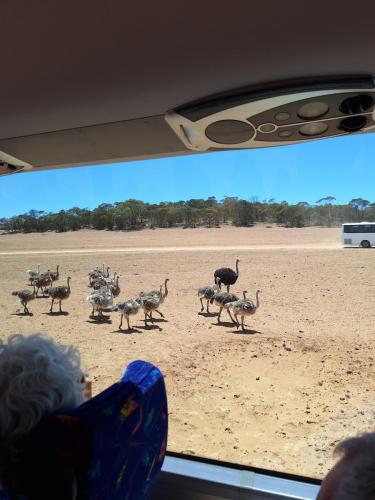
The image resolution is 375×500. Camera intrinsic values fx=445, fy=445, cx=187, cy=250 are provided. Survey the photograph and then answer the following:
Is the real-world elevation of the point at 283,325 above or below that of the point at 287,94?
below

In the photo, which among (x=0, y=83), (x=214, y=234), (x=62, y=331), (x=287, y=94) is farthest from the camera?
(x=214, y=234)

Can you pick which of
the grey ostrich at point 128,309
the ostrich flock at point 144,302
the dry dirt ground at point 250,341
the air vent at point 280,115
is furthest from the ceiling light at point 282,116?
the grey ostrich at point 128,309

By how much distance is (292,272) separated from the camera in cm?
1041

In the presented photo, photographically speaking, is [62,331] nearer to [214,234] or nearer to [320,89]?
[320,89]

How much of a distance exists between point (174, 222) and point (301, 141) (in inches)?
346

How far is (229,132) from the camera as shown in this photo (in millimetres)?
1369

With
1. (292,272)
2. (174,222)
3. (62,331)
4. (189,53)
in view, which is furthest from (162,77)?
(292,272)

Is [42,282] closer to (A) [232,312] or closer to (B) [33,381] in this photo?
(A) [232,312]

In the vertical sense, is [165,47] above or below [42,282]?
above

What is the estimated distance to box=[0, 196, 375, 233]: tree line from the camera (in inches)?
272

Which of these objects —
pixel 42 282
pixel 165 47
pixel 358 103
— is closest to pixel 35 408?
pixel 165 47

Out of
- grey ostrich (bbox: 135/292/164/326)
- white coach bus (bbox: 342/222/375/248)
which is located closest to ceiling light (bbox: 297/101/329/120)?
grey ostrich (bbox: 135/292/164/326)

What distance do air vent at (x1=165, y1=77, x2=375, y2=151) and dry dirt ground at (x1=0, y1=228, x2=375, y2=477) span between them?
4.05 ft

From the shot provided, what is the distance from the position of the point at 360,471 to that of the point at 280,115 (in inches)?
37.4
